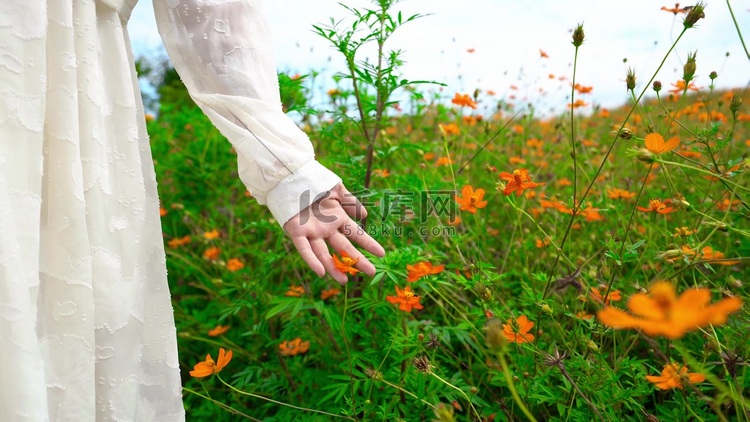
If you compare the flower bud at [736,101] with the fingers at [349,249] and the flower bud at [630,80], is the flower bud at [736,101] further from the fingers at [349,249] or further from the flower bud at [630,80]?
the fingers at [349,249]

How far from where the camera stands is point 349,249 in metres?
0.89

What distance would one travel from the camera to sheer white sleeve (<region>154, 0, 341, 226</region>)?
35.3 inches

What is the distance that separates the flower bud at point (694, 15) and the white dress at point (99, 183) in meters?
0.66

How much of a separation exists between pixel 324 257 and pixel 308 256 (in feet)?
0.12

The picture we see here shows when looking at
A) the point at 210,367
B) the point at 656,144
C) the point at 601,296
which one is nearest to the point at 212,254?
the point at 210,367

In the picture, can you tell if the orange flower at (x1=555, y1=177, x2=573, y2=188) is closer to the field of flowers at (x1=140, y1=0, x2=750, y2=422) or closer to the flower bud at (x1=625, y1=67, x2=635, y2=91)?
the field of flowers at (x1=140, y1=0, x2=750, y2=422)

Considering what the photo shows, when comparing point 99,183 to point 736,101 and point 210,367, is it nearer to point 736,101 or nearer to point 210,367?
point 210,367

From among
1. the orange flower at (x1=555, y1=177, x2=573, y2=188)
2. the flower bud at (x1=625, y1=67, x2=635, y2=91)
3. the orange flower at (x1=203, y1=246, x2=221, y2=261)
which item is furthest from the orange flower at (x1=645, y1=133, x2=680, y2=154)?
the orange flower at (x1=203, y1=246, x2=221, y2=261)

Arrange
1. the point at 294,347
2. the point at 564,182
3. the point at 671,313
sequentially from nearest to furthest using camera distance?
the point at 671,313 < the point at 294,347 < the point at 564,182

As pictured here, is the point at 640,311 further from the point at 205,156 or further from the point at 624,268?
the point at 205,156

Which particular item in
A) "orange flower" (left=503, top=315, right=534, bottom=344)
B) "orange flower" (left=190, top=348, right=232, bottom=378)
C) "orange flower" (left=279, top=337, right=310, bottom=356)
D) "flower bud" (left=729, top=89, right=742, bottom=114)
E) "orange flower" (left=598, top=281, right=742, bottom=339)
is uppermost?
"flower bud" (left=729, top=89, right=742, bottom=114)

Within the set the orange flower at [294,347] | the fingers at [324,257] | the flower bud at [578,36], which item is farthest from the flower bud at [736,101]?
the orange flower at [294,347]

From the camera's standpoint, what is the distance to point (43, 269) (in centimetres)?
83

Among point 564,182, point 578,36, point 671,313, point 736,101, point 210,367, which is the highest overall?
point 578,36
